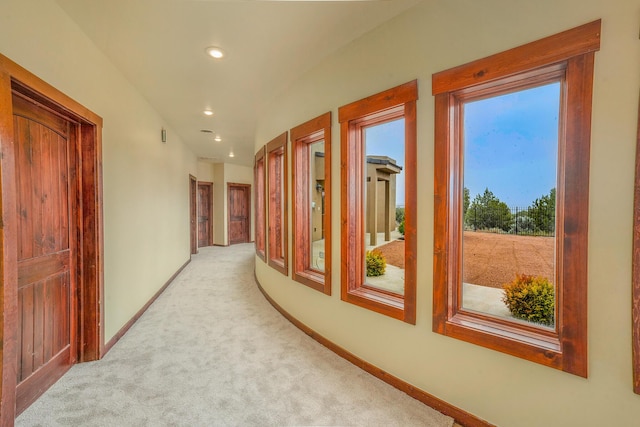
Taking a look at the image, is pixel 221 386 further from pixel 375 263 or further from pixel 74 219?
pixel 74 219

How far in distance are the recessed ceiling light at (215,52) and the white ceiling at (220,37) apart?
45mm

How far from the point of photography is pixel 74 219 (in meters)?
2.22

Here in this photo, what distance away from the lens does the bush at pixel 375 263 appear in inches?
95.6

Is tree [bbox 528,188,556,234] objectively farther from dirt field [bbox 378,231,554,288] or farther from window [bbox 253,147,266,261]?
window [bbox 253,147,266,261]

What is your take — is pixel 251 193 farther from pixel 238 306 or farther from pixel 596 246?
pixel 596 246

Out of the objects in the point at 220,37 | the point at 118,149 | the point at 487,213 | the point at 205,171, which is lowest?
the point at 487,213

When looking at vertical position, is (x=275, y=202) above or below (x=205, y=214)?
above

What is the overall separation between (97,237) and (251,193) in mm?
7177

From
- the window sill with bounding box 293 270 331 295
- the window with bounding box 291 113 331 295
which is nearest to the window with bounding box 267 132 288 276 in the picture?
the window with bounding box 291 113 331 295

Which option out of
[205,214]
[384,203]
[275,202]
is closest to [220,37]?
[384,203]

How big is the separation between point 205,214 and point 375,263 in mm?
7432

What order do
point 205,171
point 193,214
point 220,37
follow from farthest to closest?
point 205,171
point 193,214
point 220,37

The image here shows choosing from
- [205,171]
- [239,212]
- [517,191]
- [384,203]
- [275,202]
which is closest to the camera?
[517,191]

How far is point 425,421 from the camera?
1.60 m
